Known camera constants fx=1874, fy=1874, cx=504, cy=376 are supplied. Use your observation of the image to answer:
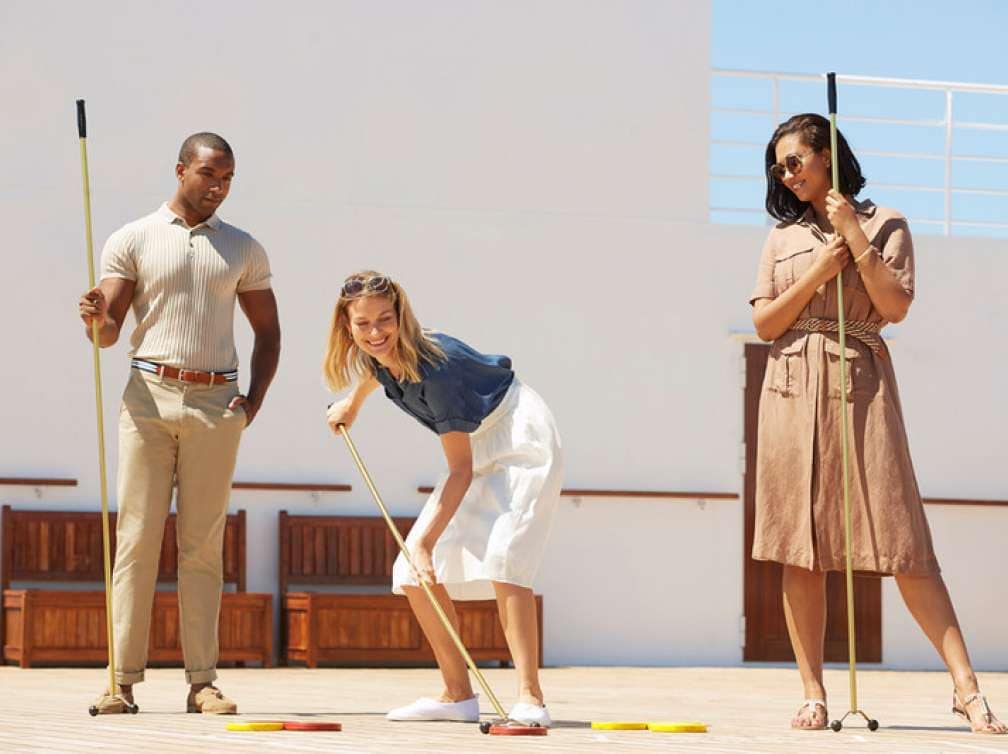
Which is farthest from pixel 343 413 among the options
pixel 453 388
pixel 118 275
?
pixel 118 275

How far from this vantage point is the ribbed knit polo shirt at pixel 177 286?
437cm

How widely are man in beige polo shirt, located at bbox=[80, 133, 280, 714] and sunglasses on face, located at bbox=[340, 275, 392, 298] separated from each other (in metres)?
0.48

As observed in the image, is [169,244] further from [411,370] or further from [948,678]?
[948,678]

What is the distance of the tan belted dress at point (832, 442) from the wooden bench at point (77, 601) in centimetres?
439

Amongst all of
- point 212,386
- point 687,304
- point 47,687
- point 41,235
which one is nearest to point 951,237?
point 687,304

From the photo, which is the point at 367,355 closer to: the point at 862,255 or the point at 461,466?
the point at 461,466

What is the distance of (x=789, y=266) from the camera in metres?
4.10

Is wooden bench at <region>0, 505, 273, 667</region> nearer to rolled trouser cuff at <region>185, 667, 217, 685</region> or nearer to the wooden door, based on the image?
the wooden door

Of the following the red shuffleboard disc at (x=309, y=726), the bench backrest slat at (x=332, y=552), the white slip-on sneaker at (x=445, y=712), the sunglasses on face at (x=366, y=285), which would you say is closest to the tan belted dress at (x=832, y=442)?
the white slip-on sneaker at (x=445, y=712)

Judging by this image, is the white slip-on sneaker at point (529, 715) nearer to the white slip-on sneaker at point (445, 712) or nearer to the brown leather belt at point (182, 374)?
the white slip-on sneaker at point (445, 712)

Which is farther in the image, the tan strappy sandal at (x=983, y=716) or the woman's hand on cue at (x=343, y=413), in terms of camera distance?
the woman's hand on cue at (x=343, y=413)

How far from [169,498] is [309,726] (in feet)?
2.87

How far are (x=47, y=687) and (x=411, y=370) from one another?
289 cm

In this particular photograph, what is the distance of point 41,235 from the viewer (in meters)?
8.48
